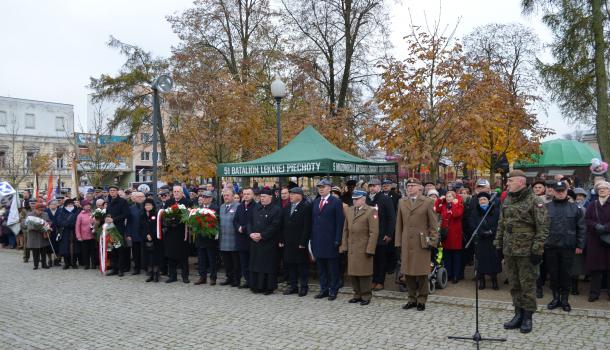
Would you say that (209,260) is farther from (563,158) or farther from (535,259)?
(563,158)

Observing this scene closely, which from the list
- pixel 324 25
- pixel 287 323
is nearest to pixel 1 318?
pixel 287 323

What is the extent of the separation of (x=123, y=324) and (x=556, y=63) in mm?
19264

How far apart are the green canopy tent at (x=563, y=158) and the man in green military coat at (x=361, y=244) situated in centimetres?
2114

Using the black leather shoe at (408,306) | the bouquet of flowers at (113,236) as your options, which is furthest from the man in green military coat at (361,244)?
the bouquet of flowers at (113,236)

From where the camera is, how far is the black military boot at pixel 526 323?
6.70 m

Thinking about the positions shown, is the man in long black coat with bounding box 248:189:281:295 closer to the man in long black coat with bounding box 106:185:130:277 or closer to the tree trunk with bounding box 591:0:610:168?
the man in long black coat with bounding box 106:185:130:277

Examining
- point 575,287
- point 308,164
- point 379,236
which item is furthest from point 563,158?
point 379,236

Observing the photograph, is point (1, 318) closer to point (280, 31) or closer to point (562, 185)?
point (562, 185)

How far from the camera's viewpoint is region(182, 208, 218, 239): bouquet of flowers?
425 inches

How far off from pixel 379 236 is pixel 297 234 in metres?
1.49

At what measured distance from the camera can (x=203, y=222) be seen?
35.4 ft

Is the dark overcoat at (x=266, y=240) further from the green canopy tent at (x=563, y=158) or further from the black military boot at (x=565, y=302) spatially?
the green canopy tent at (x=563, y=158)

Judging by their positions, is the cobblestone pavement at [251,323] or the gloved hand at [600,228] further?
the gloved hand at [600,228]

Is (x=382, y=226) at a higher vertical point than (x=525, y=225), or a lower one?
lower
